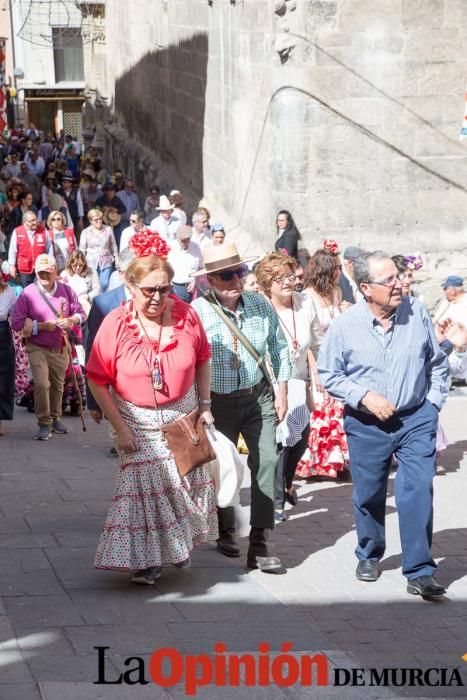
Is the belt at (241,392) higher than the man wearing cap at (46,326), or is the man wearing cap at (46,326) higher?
the belt at (241,392)

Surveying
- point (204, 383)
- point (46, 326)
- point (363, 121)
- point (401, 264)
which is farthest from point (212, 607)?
point (363, 121)

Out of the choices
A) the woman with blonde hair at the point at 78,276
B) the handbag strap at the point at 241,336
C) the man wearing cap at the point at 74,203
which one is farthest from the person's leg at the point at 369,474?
the man wearing cap at the point at 74,203

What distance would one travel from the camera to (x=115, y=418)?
5.93 metres

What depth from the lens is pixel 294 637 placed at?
213 inches

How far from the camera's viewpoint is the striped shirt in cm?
603

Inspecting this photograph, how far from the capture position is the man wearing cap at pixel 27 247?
15.4 m

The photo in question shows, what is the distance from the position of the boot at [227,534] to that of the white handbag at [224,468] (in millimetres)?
540

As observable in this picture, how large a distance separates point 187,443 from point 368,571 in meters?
1.20

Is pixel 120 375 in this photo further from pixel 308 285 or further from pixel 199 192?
pixel 199 192

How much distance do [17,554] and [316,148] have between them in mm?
9047

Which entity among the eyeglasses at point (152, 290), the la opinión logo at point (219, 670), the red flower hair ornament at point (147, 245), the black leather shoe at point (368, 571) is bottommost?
the black leather shoe at point (368, 571)

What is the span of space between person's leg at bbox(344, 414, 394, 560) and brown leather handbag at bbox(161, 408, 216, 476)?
77 centimetres

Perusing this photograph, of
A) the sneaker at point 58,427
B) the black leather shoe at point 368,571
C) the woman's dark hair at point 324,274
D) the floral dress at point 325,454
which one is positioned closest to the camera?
the black leather shoe at point 368,571

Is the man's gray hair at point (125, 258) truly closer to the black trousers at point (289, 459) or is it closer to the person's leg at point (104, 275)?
the black trousers at point (289, 459)
